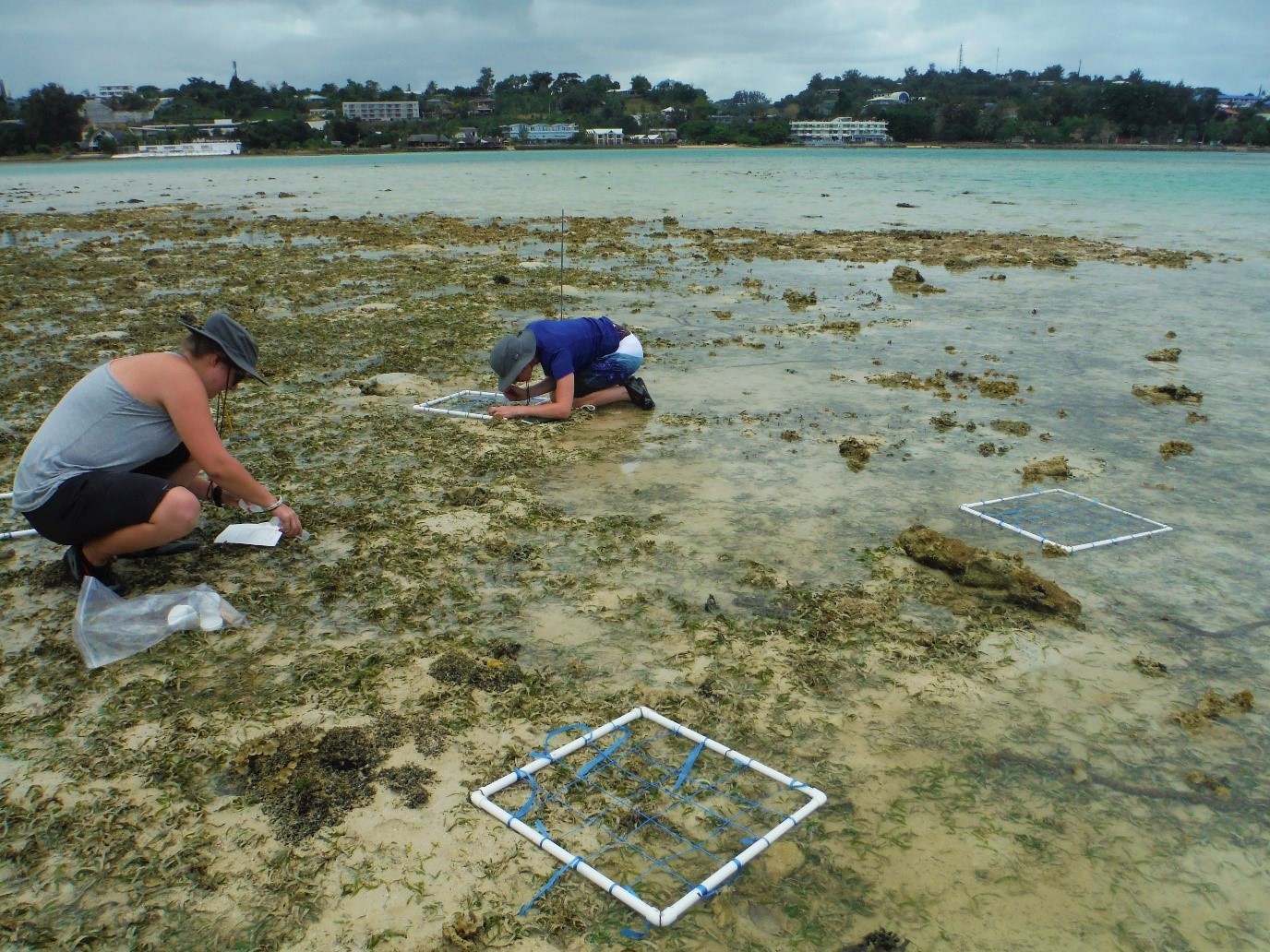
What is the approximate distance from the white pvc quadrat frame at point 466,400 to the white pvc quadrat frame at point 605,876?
3.57 metres

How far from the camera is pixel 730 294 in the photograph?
11.2 meters

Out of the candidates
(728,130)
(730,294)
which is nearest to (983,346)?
(730,294)

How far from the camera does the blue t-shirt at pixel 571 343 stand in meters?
6.03

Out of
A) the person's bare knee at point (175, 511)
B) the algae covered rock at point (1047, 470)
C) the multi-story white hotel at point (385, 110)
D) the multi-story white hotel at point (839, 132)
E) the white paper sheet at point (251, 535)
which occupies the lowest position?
the white paper sheet at point (251, 535)

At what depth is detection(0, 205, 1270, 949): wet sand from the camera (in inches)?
95.7

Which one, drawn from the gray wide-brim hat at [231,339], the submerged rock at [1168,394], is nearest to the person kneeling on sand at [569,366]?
the gray wide-brim hat at [231,339]

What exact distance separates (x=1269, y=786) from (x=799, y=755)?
1446 mm

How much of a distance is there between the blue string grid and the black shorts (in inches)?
155

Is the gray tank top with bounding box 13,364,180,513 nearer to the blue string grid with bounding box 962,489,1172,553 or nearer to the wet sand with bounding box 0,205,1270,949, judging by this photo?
the wet sand with bounding box 0,205,1270,949

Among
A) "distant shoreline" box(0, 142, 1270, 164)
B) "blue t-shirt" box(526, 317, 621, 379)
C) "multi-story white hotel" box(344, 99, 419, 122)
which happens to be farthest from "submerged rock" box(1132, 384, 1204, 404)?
"multi-story white hotel" box(344, 99, 419, 122)

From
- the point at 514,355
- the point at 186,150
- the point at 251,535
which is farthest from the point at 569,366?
the point at 186,150

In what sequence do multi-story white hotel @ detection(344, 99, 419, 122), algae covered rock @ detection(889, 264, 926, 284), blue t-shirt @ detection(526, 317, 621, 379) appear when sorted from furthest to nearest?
multi-story white hotel @ detection(344, 99, 419, 122) < algae covered rock @ detection(889, 264, 926, 284) < blue t-shirt @ detection(526, 317, 621, 379)

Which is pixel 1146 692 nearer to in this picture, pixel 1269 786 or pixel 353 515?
pixel 1269 786

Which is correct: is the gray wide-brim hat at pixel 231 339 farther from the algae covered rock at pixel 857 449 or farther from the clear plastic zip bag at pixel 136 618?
the algae covered rock at pixel 857 449
